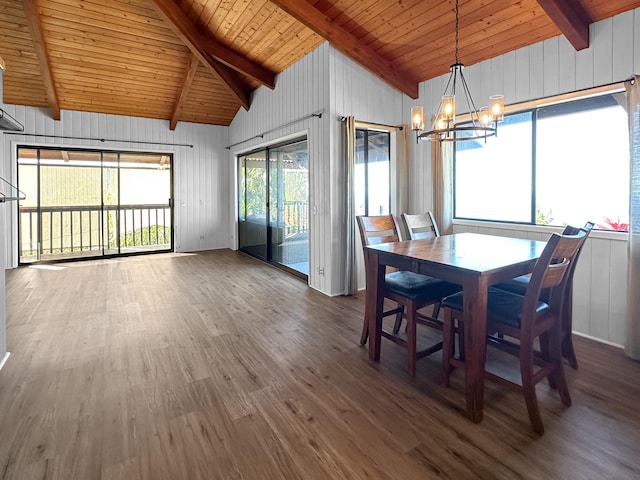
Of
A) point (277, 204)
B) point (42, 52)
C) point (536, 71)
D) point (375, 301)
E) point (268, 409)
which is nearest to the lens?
point (268, 409)

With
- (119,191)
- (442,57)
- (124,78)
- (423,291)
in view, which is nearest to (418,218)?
(423,291)

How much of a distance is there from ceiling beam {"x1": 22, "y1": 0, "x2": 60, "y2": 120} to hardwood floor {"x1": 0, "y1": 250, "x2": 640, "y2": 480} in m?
3.52

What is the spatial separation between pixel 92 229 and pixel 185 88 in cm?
339

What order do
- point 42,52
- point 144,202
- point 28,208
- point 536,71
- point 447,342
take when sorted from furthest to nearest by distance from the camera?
point 144,202 < point 28,208 < point 42,52 < point 536,71 < point 447,342

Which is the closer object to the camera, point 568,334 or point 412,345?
point 412,345

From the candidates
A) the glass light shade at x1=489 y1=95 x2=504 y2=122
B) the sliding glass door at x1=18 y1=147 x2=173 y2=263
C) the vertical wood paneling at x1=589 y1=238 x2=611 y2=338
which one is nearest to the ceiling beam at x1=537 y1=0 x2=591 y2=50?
the glass light shade at x1=489 y1=95 x2=504 y2=122

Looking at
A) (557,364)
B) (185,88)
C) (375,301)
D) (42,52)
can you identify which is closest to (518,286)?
(557,364)

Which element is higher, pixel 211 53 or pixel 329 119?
pixel 211 53

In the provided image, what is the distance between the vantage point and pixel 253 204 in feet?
23.5

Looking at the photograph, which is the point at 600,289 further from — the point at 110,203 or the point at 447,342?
the point at 110,203

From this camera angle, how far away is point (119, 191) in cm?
732

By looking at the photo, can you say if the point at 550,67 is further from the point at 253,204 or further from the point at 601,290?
the point at 253,204

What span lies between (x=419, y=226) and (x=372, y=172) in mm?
1687

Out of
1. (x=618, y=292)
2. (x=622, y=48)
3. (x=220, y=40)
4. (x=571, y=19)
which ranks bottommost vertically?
(x=618, y=292)
